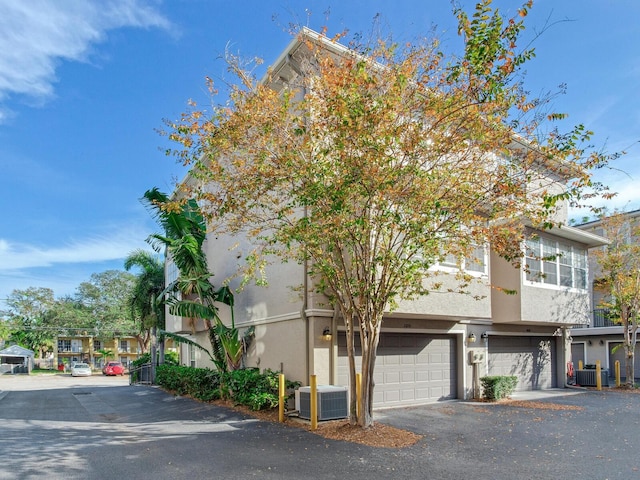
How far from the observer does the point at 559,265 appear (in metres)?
17.6

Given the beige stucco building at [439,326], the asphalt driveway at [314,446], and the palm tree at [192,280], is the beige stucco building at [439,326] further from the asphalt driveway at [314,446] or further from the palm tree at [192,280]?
the asphalt driveway at [314,446]

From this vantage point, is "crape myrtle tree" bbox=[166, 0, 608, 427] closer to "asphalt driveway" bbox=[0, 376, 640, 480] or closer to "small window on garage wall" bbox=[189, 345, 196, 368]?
"asphalt driveway" bbox=[0, 376, 640, 480]

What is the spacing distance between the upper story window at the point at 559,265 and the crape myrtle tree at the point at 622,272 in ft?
6.37

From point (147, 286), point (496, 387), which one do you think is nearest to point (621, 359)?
point (496, 387)

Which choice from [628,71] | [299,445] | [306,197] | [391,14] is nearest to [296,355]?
[299,445]

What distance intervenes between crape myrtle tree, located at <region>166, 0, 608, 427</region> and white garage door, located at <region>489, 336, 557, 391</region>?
333 inches

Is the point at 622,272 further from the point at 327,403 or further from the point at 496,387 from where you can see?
the point at 327,403

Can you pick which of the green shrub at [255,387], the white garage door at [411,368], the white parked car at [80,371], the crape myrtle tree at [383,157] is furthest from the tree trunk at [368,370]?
the white parked car at [80,371]

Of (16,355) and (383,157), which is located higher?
(383,157)

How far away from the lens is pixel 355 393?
10.4 metres

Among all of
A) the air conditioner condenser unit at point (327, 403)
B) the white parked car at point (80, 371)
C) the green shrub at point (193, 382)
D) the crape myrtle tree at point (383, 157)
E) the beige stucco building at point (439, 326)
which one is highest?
the crape myrtle tree at point (383, 157)

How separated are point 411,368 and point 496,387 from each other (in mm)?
2717

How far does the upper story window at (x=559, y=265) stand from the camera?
54.3 ft

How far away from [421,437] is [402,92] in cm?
658
